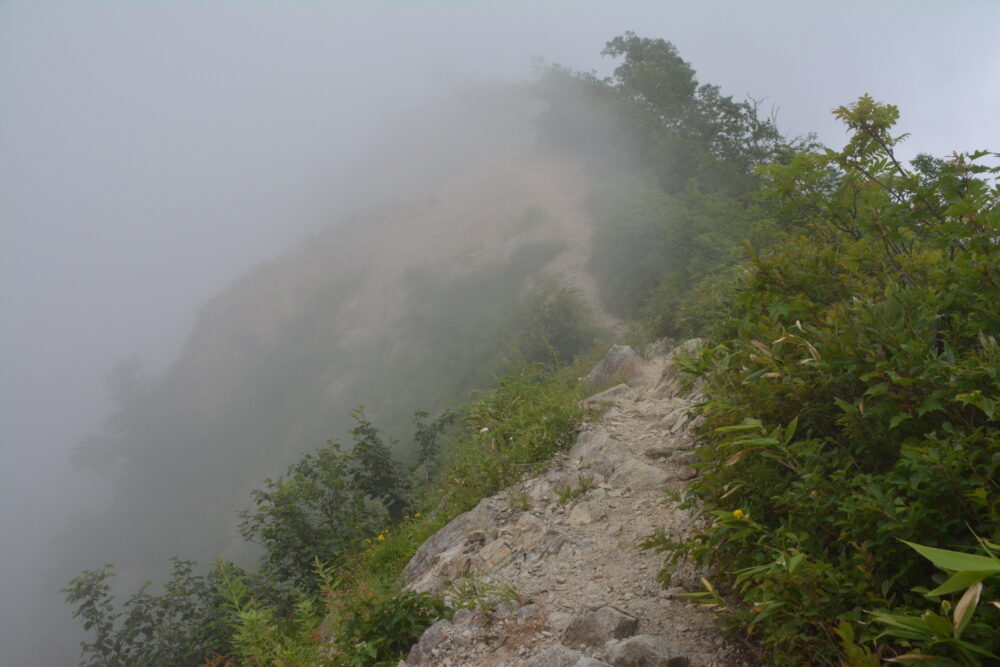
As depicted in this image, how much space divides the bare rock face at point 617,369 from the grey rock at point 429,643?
422 cm

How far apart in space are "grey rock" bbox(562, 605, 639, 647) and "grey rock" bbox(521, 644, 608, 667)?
0.12 metres

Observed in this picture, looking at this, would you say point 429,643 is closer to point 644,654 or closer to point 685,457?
point 644,654

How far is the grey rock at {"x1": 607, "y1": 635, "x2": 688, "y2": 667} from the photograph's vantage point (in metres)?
2.17

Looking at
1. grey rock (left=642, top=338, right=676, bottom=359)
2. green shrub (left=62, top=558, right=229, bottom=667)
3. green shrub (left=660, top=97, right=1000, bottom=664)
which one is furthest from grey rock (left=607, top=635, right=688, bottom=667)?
grey rock (left=642, top=338, right=676, bottom=359)

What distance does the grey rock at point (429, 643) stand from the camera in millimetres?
2899

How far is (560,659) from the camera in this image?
234 cm

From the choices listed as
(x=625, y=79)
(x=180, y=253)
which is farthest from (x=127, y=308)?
(x=625, y=79)

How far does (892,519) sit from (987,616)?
0.38 metres

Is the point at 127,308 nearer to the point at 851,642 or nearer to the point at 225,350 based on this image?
the point at 225,350

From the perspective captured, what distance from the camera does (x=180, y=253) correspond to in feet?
256

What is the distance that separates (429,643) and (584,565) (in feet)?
3.14

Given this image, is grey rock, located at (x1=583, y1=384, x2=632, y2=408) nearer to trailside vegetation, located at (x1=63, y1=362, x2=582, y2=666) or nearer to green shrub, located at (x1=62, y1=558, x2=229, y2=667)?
trailside vegetation, located at (x1=63, y1=362, x2=582, y2=666)

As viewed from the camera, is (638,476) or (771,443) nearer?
(771,443)

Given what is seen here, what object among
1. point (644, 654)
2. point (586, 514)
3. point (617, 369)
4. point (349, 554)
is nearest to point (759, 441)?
point (644, 654)
